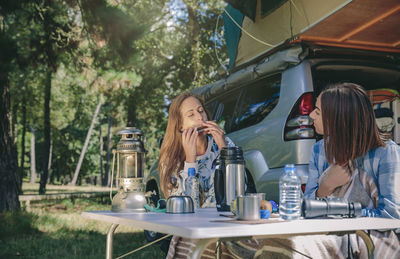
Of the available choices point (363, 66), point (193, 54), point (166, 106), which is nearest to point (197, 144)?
point (363, 66)

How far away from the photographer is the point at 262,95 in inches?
180

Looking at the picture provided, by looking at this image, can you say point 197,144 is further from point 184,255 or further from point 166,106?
point 166,106

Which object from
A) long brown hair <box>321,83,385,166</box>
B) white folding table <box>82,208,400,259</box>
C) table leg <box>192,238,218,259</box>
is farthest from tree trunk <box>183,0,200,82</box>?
table leg <box>192,238,218,259</box>

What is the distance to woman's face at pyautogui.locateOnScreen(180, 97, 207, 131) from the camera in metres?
3.37

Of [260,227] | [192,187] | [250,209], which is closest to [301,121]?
[192,187]

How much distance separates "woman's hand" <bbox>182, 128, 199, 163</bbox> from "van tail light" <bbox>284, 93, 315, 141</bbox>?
117 cm

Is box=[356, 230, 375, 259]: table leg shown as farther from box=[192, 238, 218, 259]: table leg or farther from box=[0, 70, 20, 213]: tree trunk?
box=[0, 70, 20, 213]: tree trunk

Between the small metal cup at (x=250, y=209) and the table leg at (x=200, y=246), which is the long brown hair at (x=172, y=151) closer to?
the small metal cup at (x=250, y=209)


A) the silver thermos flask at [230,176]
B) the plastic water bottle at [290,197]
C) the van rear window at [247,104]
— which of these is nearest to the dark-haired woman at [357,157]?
the plastic water bottle at [290,197]

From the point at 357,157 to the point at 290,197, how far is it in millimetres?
508

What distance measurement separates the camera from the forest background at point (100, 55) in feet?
23.4

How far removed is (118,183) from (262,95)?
7.65ft

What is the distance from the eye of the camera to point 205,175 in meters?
3.17

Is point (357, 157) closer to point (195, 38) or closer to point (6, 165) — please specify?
point (6, 165)
